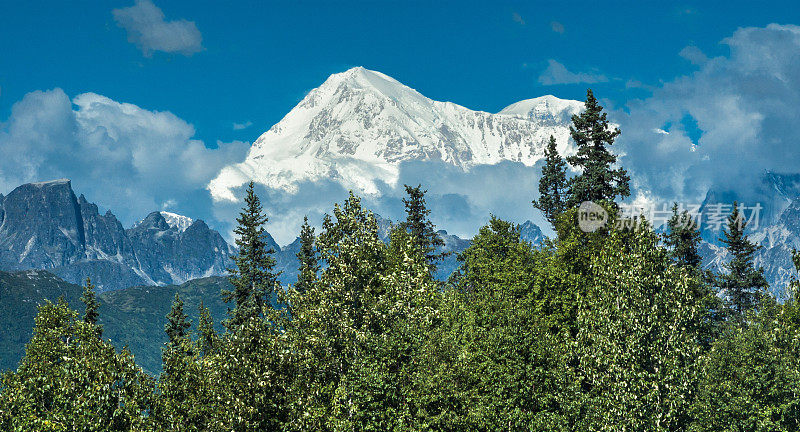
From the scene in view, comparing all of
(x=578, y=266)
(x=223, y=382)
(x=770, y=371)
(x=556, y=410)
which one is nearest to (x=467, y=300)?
(x=578, y=266)

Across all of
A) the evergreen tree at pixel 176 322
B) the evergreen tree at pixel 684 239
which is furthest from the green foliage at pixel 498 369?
the evergreen tree at pixel 176 322

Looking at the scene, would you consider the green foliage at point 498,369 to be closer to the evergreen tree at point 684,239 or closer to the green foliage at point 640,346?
the green foliage at point 640,346

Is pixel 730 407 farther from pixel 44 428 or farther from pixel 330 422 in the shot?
pixel 44 428

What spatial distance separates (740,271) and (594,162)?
91.0ft

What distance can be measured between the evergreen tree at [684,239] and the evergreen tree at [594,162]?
15.0 meters

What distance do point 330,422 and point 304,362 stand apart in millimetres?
3372

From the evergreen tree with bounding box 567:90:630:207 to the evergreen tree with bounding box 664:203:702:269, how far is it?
592 inches

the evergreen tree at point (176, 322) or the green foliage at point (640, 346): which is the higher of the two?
the evergreen tree at point (176, 322)

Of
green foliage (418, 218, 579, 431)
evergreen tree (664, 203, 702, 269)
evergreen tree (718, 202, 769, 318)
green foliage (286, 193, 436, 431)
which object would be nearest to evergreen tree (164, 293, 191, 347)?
green foliage (418, 218, 579, 431)

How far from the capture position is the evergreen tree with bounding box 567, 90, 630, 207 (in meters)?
61.5

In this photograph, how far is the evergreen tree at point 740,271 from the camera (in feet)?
247
